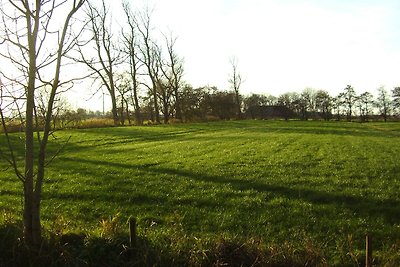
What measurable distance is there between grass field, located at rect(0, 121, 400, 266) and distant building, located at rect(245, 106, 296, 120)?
8904 cm

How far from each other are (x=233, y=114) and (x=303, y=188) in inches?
3013

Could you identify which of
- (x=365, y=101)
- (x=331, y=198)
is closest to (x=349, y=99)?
(x=365, y=101)

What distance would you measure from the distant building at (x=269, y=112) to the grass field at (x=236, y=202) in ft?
292

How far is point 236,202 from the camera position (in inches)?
411

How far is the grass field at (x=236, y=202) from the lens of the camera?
23.1ft

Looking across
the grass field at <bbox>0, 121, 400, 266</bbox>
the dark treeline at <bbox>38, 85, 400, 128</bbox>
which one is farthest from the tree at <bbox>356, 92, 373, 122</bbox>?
the grass field at <bbox>0, 121, 400, 266</bbox>

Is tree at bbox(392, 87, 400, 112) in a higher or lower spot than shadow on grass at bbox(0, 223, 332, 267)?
higher

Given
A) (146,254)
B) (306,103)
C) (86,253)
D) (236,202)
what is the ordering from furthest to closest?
(306,103) → (236,202) → (86,253) → (146,254)

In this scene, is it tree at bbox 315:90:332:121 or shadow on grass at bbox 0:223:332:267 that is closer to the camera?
shadow on grass at bbox 0:223:332:267

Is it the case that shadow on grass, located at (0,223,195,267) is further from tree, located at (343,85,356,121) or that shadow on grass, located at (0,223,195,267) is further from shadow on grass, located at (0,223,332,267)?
tree, located at (343,85,356,121)

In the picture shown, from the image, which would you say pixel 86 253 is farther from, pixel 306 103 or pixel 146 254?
pixel 306 103

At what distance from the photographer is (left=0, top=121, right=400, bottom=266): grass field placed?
7031 mm

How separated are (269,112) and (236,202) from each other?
330 ft


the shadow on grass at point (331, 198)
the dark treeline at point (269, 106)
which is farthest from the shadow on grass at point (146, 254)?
the dark treeline at point (269, 106)
